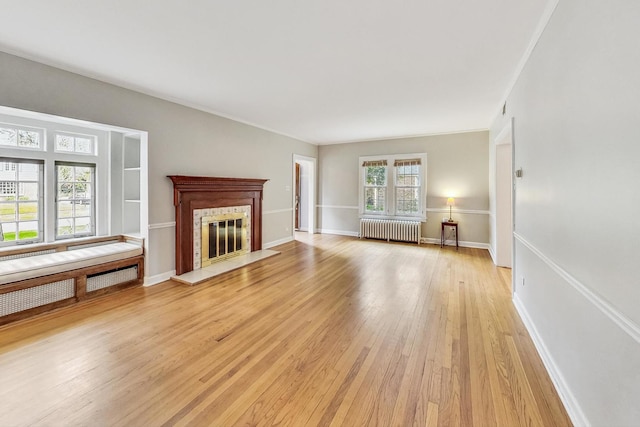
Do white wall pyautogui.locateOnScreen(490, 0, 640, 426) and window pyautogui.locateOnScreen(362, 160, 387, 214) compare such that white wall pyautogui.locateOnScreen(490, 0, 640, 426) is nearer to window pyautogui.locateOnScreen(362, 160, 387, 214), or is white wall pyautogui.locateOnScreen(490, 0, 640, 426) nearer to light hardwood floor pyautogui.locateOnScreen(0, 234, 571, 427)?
light hardwood floor pyautogui.locateOnScreen(0, 234, 571, 427)

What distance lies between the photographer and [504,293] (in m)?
3.51

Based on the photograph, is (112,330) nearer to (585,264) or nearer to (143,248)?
(143,248)

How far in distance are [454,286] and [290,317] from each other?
2426mm

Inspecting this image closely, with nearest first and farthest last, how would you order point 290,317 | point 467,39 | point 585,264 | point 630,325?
point 630,325 → point 585,264 → point 467,39 → point 290,317

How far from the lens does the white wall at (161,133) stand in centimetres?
278

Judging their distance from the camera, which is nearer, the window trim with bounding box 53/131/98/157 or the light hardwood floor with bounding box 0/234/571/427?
the light hardwood floor with bounding box 0/234/571/427

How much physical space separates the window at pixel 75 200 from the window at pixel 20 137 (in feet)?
1.24

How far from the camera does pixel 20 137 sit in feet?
12.6

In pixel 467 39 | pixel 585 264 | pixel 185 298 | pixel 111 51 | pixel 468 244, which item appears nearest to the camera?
pixel 585 264

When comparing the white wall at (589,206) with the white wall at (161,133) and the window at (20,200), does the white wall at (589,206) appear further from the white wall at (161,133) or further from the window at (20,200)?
the window at (20,200)

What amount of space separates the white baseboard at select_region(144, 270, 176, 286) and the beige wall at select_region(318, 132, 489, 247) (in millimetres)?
4978

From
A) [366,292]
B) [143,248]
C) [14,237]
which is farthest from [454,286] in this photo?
[14,237]

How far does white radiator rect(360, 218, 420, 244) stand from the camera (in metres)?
6.69

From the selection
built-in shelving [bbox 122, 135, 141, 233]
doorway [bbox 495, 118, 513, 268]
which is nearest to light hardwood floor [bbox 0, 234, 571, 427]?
doorway [bbox 495, 118, 513, 268]
